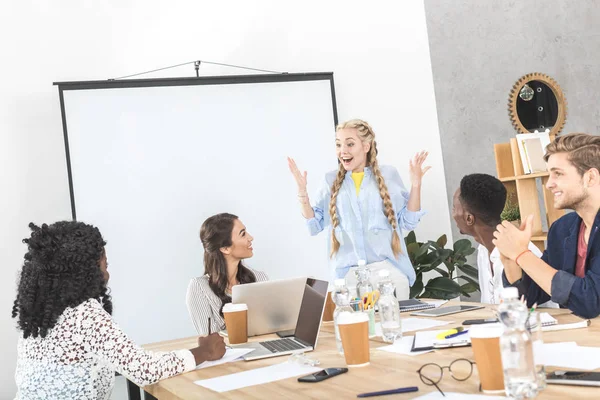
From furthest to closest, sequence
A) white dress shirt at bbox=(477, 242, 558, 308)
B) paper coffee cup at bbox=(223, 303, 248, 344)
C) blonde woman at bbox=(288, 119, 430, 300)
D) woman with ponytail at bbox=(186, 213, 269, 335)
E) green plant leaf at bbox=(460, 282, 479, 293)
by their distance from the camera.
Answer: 1. green plant leaf at bbox=(460, 282, 479, 293)
2. blonde woman at bbox=(288, 119, 430, 300)
3. woman with ponytail at bbox=(186, 213, 269, 335)
4. white dress shirt at bbox=(477, 242, 558, 308)
5. paper coffee cup at bbox=(223, 303, 248, 344)

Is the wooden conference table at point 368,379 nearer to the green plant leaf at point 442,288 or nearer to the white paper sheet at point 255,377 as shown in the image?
the white paper sheet at point 255,377

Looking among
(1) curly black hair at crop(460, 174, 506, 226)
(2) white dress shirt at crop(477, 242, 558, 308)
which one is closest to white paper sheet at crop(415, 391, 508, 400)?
(2) white dress shirt at crop(477, 242, 558, 308)

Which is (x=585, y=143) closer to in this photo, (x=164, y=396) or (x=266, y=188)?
(x=164, y=396)

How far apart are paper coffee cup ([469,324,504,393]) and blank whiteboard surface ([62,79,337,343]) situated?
9.44ft

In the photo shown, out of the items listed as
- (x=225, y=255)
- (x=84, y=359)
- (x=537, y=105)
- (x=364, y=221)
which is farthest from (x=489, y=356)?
(x=537, y=105)

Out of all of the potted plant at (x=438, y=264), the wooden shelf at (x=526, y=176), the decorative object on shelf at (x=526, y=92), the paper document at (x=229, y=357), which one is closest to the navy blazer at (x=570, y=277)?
the paper document at (x=229, y=357)

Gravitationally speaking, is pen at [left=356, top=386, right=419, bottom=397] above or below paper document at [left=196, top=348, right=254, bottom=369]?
above

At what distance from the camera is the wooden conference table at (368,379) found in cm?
145

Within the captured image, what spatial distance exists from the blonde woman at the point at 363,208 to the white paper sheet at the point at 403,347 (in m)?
1.47

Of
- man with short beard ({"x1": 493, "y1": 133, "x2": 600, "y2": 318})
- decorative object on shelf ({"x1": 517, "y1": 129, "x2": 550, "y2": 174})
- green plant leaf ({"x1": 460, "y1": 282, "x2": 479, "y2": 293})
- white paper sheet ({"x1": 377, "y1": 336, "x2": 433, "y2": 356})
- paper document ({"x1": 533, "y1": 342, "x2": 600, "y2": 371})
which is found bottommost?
green plant leaf ({"x1": 460, "y1": 282, "x2": 479, "y2": 293})

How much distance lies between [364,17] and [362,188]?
1.83 metres

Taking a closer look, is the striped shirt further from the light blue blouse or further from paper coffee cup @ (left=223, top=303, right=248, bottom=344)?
the light blue blouse

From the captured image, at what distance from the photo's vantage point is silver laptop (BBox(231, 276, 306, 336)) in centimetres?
259

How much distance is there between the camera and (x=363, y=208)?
11.9ft
